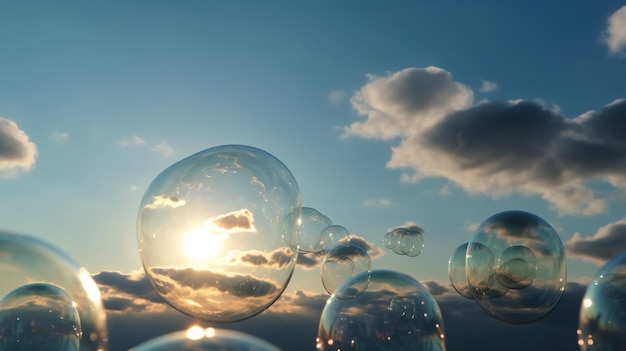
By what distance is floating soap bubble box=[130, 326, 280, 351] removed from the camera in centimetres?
444

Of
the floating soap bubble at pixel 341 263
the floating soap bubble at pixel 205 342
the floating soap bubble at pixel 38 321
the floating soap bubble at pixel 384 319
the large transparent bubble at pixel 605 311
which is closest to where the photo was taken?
the floating soap bubble at pixel 205 342

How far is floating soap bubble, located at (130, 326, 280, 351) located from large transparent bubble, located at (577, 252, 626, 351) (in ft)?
17.0

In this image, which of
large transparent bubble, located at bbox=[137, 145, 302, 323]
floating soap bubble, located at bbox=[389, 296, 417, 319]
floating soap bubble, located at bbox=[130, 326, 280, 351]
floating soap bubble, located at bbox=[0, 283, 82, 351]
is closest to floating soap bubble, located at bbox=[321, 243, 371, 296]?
large transparent bubble, located at bbox=[137, 145, 302, 323]

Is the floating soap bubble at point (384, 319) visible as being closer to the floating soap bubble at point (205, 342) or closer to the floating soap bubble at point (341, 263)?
the floating soap bubble at point (205, 342)

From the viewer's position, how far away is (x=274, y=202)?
9.38 metres

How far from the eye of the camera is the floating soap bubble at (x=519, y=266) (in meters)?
13.0

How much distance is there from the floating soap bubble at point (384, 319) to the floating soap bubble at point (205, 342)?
149 inches

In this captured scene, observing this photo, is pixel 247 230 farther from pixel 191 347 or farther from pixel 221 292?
pixel 191 347

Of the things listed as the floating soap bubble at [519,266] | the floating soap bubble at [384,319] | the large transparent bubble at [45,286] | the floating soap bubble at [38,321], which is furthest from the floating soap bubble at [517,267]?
the floating soap bubble at [38,321]

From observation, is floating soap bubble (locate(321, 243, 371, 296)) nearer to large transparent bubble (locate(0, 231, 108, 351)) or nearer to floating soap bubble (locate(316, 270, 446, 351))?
floating soap bubble (locate(316, 270, 446, 351))

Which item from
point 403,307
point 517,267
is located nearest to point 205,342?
point 403,307

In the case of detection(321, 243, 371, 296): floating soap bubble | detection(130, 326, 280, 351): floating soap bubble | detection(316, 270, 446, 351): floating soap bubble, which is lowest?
detection(130, 326, 280, 351): floating soap bubble

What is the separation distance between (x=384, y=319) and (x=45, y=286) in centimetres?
577

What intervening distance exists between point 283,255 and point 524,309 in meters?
7.14
